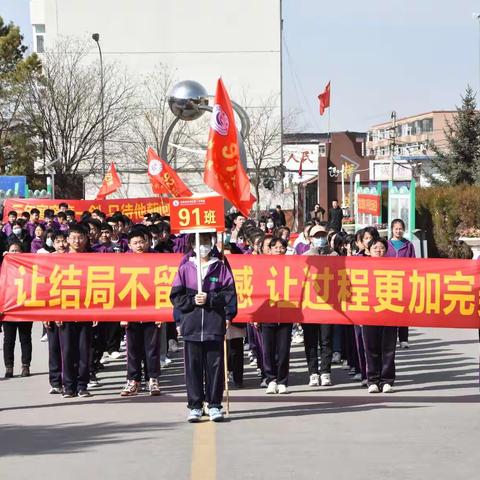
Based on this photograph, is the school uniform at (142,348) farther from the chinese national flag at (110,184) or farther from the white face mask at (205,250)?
the chinese national flag at (110,184)

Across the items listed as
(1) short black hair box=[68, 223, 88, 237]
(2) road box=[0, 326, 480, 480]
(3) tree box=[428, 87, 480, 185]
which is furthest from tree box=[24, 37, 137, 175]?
(1) short black hair box=[68, 223, 88, 237]

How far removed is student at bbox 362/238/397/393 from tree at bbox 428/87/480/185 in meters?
33.5

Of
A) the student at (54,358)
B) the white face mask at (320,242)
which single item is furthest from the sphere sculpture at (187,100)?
the student at (54,358)

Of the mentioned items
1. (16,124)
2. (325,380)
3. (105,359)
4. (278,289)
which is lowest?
(105,359)

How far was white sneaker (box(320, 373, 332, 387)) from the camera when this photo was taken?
1201 centimetres

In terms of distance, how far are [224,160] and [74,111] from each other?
4402cm

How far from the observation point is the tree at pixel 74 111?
53625 millimetres

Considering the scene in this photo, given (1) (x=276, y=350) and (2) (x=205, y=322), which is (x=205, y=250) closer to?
(2) (x=205, y=322)

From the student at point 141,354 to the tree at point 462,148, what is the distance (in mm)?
34101

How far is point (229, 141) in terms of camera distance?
10945 mm

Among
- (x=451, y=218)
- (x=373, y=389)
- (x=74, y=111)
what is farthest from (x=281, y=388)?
(x=74, y=111)

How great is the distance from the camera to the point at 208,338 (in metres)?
9.66

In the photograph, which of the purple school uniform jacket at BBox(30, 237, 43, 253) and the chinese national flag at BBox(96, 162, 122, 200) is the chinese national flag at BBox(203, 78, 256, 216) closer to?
the purple school uniform jacket at BBox(30, 237, 43, 253)

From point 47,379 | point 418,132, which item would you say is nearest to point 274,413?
point 47,379
